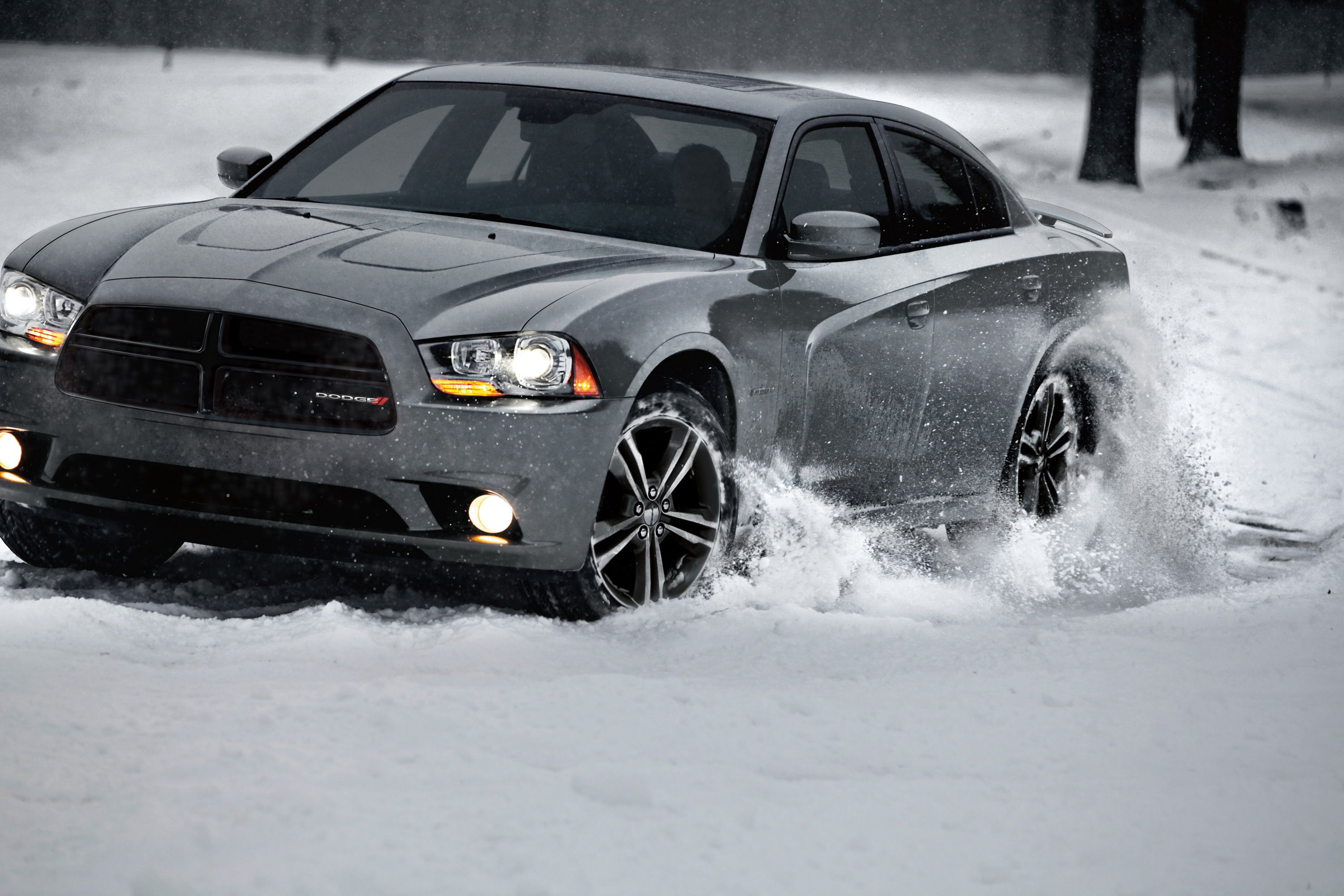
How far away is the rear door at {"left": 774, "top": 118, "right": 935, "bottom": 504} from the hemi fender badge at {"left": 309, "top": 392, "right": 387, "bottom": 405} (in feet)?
4.62

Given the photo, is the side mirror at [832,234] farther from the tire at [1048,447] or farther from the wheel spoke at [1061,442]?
the wheel spoke at [1061,442]

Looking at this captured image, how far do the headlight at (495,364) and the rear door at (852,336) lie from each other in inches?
42.4

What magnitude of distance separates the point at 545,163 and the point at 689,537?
1514 mm

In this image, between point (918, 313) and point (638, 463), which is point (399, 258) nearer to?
point (638, 463)

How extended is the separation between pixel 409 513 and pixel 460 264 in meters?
0.75

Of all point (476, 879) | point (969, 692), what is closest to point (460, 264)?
point (969, 692)

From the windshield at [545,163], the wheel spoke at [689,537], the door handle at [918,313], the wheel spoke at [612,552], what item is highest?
the windshield at [545,163]

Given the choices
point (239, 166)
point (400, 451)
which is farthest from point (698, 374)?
point (239, 166)

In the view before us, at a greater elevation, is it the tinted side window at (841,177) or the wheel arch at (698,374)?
the tinted side window at (841,177)

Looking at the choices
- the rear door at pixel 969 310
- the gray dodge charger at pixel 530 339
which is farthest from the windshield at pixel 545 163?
the rear door at pixel 969 310

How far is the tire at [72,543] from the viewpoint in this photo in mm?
5762

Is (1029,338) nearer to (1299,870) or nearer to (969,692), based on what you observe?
(969,692)

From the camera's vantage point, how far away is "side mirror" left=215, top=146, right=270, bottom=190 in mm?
6754

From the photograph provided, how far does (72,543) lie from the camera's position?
582cm
